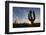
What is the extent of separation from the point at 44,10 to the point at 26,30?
0.46 metres

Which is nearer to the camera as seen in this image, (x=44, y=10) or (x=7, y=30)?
(x=7, y=30)

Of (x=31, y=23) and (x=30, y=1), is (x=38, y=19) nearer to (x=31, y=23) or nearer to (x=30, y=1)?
(x=31, y=23)

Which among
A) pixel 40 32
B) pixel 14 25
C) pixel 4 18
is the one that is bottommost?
pixel 40 32

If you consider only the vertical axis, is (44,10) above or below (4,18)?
above

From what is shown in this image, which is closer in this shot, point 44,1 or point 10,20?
point 10,20

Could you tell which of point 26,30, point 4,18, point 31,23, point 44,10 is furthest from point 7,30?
point 44,10

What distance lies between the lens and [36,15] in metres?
1.71

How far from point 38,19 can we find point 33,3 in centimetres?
29

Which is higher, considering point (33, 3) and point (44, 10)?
point (33, 3)

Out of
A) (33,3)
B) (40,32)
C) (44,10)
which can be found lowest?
(40,32)

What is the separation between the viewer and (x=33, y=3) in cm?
169

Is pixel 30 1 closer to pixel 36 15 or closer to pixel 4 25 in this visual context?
pixel 36 15
